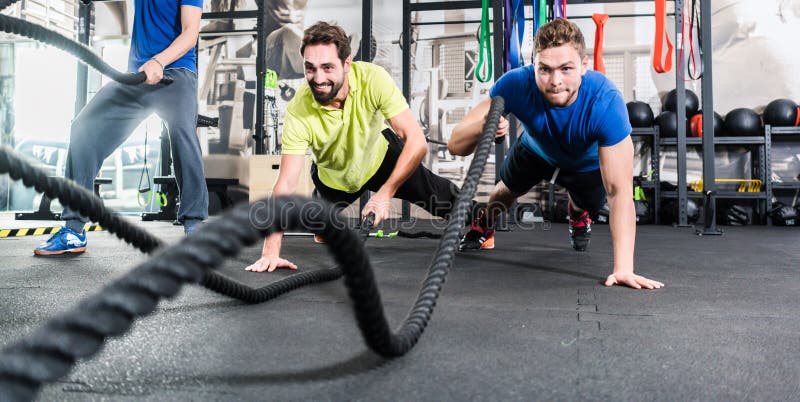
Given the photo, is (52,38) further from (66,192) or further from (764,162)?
(764,162)

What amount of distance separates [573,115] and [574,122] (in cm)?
3

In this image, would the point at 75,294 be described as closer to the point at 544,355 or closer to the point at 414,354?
the point at 414,354

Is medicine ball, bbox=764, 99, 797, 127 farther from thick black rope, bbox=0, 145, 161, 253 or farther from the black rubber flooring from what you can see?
thick black rope, bbox=0, 145, 161, 253

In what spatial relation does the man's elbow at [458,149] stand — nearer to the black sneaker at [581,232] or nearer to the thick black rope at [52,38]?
the black sneaker at [581,232]

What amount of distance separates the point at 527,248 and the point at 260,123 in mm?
2143

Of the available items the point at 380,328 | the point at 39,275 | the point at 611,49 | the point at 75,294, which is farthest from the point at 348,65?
the point at 611,49

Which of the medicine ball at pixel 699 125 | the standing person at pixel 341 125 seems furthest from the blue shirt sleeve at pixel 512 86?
the medicine ball at pixel 699 125

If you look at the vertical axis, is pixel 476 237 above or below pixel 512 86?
below

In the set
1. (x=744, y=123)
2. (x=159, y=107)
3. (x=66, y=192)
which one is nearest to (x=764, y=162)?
(x=744, y=123)

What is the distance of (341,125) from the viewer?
6.47 ft

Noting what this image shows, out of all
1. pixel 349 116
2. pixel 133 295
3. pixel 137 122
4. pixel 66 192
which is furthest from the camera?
pixel 137 122

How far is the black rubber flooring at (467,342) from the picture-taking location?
75 cm

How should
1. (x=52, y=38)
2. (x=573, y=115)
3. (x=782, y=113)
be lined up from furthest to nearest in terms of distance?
(x=782, y=113)
(x=573, y=115)
(x=52, y=38)

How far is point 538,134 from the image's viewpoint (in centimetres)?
202
